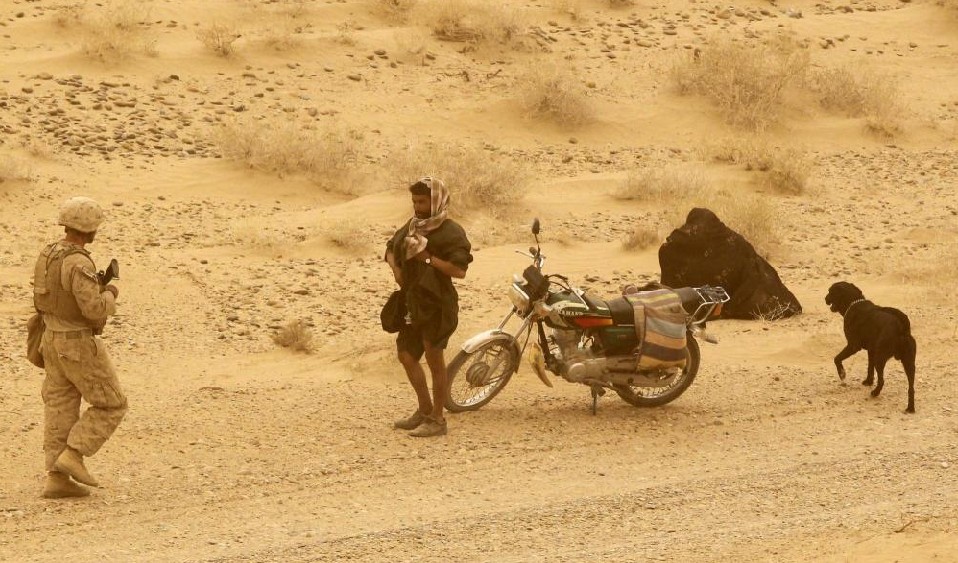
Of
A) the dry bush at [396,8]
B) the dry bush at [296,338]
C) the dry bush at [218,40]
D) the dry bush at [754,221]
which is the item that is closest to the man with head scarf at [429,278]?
the dry bush at [296,338]

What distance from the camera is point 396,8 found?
22.6m

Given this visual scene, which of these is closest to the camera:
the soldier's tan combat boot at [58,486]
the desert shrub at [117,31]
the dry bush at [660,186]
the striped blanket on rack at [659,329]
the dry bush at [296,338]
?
the soldier's tan combat boot at [58,486]

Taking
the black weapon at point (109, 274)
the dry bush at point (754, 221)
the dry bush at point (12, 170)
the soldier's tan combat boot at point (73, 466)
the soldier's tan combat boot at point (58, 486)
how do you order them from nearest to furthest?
1. the black weapon at point (109, 274)
2. the soldier's tan combat boot at point (73, 466)
3. the soldier's tan combat boot at point (58, 486)
4. the dry bush at point (12, 170)
5. the dry bush at point (754, 221)

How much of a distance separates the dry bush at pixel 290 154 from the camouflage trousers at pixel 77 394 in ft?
27.8

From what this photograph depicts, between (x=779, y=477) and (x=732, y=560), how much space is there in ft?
5.30

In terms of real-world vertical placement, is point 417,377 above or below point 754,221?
above

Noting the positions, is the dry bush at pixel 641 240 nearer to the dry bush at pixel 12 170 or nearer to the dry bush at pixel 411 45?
the dry bush at pixel 12 170

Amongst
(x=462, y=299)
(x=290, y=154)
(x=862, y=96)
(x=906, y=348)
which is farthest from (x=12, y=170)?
(x=862, y=96)

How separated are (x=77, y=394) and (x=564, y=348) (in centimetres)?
343

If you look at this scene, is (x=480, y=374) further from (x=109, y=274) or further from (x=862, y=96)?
(x=862, y=96)

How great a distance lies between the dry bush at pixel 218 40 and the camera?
19875 mm

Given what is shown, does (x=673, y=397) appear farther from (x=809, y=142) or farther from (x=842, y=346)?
(x=809, y=142)

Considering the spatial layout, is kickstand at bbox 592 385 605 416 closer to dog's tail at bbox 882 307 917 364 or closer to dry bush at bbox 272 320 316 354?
dog's tail at bbox 882 307 917 364

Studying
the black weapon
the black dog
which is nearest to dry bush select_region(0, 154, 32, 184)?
the black weapon
